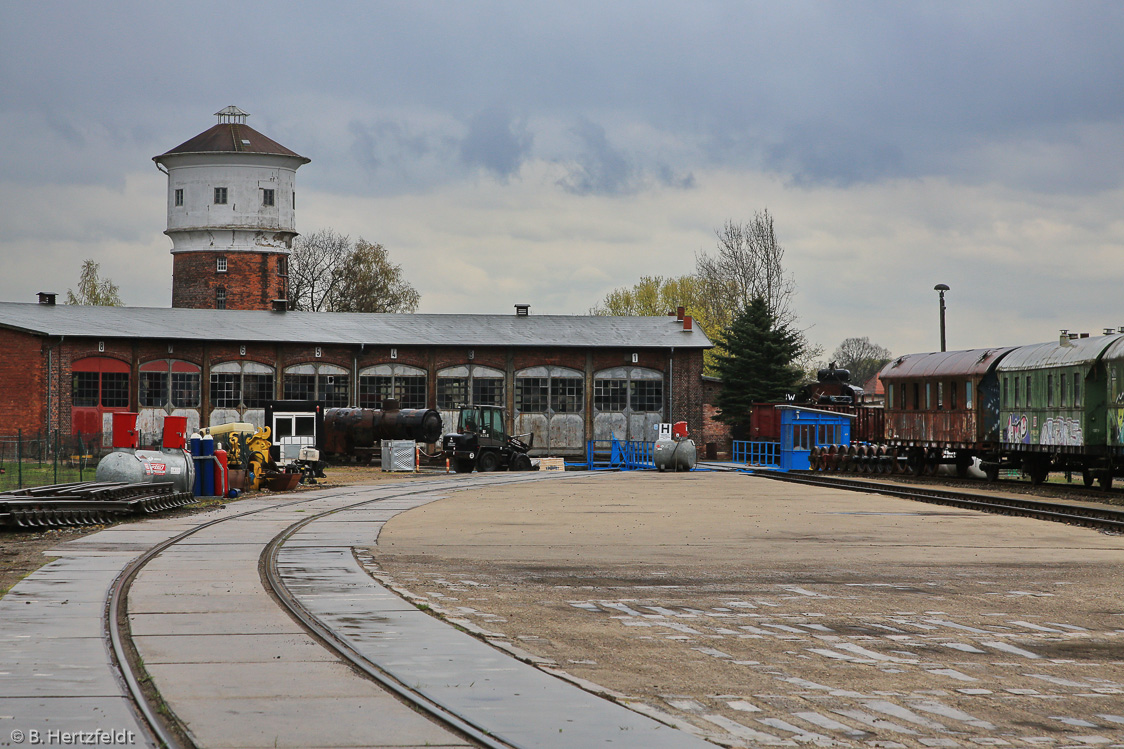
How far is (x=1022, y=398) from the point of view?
33.5 metres

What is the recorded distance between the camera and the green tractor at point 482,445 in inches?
1806

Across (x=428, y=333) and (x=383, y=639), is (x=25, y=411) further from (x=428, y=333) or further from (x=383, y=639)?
(x=383, y=639)

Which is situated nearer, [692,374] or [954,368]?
[954,368]

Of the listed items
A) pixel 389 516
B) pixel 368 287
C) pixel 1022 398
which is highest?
pixel 368 287

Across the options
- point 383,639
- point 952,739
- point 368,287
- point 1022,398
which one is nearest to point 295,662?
point 383,639

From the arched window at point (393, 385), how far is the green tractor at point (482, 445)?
8.63 m

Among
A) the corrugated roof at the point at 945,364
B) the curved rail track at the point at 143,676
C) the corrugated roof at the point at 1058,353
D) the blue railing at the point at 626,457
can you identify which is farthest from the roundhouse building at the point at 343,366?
the curved rail track at the point at 143,676

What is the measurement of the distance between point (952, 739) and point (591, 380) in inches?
2006

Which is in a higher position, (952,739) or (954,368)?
(954,368)

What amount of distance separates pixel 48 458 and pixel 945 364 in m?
Answer: 32.1

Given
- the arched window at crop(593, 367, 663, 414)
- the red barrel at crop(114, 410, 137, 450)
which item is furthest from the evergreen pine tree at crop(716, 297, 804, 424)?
the red barrel at crop(114, 410, 137, 450)

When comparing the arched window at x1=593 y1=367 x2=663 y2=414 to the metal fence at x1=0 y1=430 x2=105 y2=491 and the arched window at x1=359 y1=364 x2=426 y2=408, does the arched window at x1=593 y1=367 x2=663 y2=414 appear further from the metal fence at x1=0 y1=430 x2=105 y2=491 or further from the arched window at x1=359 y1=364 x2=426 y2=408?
the metal fence at x1=0 y1=430 x2=105 y2=491

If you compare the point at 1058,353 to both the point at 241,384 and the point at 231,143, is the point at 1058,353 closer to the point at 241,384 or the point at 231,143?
the point at 241,384

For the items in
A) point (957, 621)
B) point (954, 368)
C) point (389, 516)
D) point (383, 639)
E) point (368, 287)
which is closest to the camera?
point (383, 639)
